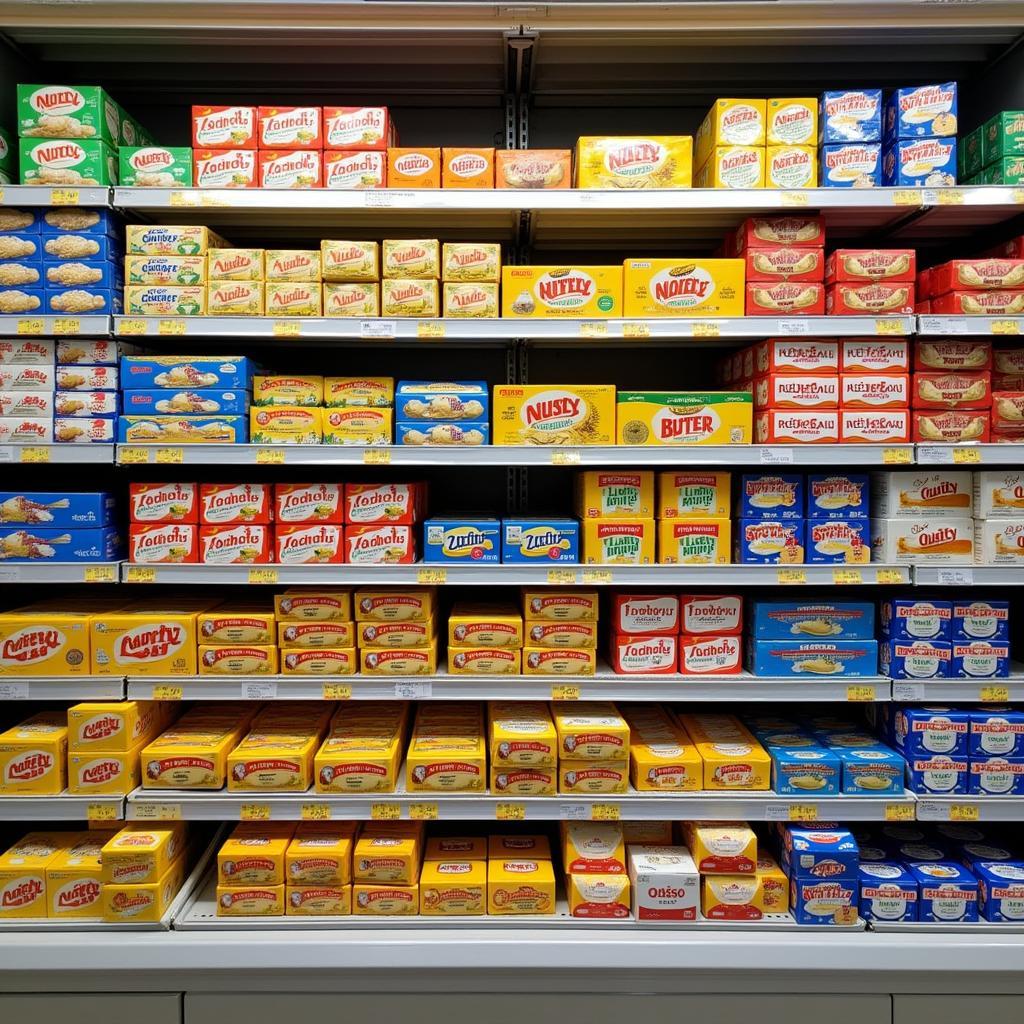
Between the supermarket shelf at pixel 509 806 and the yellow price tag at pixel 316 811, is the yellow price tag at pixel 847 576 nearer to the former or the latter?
the supermarket shelf at pixel 509 806

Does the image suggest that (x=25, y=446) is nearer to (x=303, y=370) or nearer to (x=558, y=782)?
(x=303, y=370)

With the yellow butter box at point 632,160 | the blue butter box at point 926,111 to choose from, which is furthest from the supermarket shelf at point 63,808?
the blue butter box at point 926,111

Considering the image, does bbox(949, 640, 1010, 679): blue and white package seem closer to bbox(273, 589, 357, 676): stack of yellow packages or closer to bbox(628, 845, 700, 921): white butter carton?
bbox(628, 845, 700, 921): white butter carton

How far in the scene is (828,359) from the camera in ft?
6.41

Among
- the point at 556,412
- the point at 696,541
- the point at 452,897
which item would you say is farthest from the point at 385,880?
the point at 556,412

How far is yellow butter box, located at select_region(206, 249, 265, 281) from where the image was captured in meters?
1.94

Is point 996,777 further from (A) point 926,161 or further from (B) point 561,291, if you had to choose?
(B) point 561,291

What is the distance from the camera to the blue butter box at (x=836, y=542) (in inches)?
→ 77.8

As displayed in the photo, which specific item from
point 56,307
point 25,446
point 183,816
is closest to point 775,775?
point 183,816

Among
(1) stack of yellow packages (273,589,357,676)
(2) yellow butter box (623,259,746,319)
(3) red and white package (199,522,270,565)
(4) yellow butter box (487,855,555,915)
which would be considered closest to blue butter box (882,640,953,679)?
(2) yellow butter box (623,259,746,319)

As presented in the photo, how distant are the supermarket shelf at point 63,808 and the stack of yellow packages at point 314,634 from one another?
634 millimetres

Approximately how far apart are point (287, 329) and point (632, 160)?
117 centimetres

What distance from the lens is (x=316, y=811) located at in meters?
1.94

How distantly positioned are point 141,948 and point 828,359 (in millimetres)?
2638
